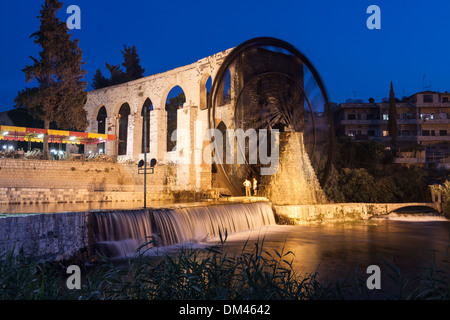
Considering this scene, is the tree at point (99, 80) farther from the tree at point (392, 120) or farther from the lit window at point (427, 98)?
the lit window at point (427, 98)

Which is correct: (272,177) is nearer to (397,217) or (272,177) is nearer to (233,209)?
(233,209)

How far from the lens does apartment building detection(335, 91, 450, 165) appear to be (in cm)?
2517

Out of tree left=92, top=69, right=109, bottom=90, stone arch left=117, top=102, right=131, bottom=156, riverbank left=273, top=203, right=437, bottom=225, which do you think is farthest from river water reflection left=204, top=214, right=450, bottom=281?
tree left=92, top=69, right=109, bottom=90

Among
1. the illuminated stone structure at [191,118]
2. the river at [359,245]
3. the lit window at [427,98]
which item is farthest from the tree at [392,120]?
the river at [359,245]

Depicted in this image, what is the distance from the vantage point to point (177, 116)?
18328 mm

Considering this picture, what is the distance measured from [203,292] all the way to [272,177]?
29.3 ft

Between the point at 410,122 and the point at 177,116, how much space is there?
55.5 feet

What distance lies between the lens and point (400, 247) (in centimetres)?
643

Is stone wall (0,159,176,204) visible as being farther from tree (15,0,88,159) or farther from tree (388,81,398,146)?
tree (388,81,398,146)

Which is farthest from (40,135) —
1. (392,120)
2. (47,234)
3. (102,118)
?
(392,120)

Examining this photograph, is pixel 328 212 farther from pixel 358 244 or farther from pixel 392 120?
pixel 392 120

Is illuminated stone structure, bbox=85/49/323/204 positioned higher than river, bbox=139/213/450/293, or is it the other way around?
illuminated stone structure, bbox=85/49/323/204

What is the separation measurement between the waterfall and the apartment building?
62.0 ft

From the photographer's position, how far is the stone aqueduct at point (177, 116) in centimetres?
1684
